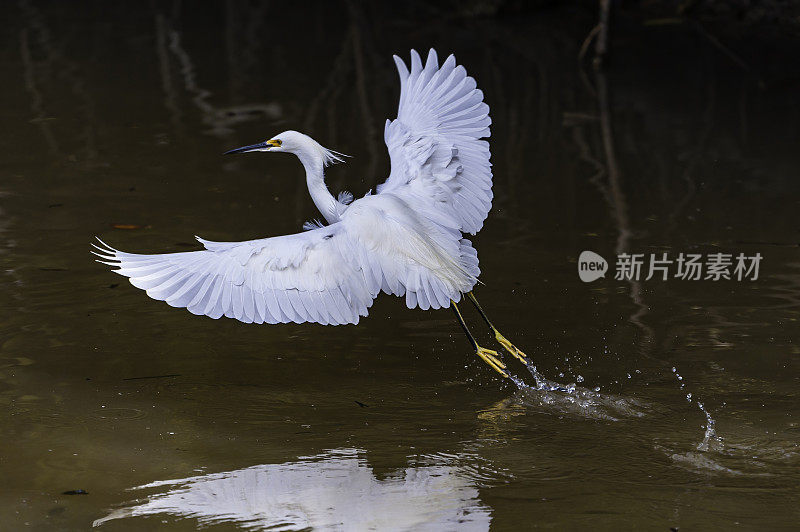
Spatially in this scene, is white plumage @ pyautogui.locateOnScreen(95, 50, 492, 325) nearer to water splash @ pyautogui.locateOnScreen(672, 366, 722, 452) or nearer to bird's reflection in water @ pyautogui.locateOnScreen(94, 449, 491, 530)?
bird's reflection in water @ pyautogui.locateOnScreen(94, 449, 491, 530)

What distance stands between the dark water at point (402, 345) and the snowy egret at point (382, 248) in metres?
0.41

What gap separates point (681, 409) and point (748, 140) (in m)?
4.29

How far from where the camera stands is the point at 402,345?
15.3 ft

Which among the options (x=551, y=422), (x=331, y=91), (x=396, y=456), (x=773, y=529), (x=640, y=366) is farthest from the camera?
(x=331, y=91)

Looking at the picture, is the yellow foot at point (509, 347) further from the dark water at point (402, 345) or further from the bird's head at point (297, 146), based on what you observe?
the bird's head at point (297, 146)

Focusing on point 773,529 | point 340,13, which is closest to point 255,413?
point 773,529

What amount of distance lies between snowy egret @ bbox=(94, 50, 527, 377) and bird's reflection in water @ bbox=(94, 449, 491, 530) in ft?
1.97

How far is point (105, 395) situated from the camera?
13.7 feet

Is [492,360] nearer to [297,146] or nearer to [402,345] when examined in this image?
[402,345]

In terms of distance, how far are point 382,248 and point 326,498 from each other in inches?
43.2

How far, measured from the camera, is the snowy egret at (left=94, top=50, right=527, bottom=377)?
154 inches

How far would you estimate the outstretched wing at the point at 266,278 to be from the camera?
3877mm

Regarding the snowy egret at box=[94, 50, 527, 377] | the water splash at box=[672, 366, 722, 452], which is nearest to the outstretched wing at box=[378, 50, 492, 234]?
the snowy egret at box=[94, 50, 527, 377]

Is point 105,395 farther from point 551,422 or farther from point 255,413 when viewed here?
point 551,422
